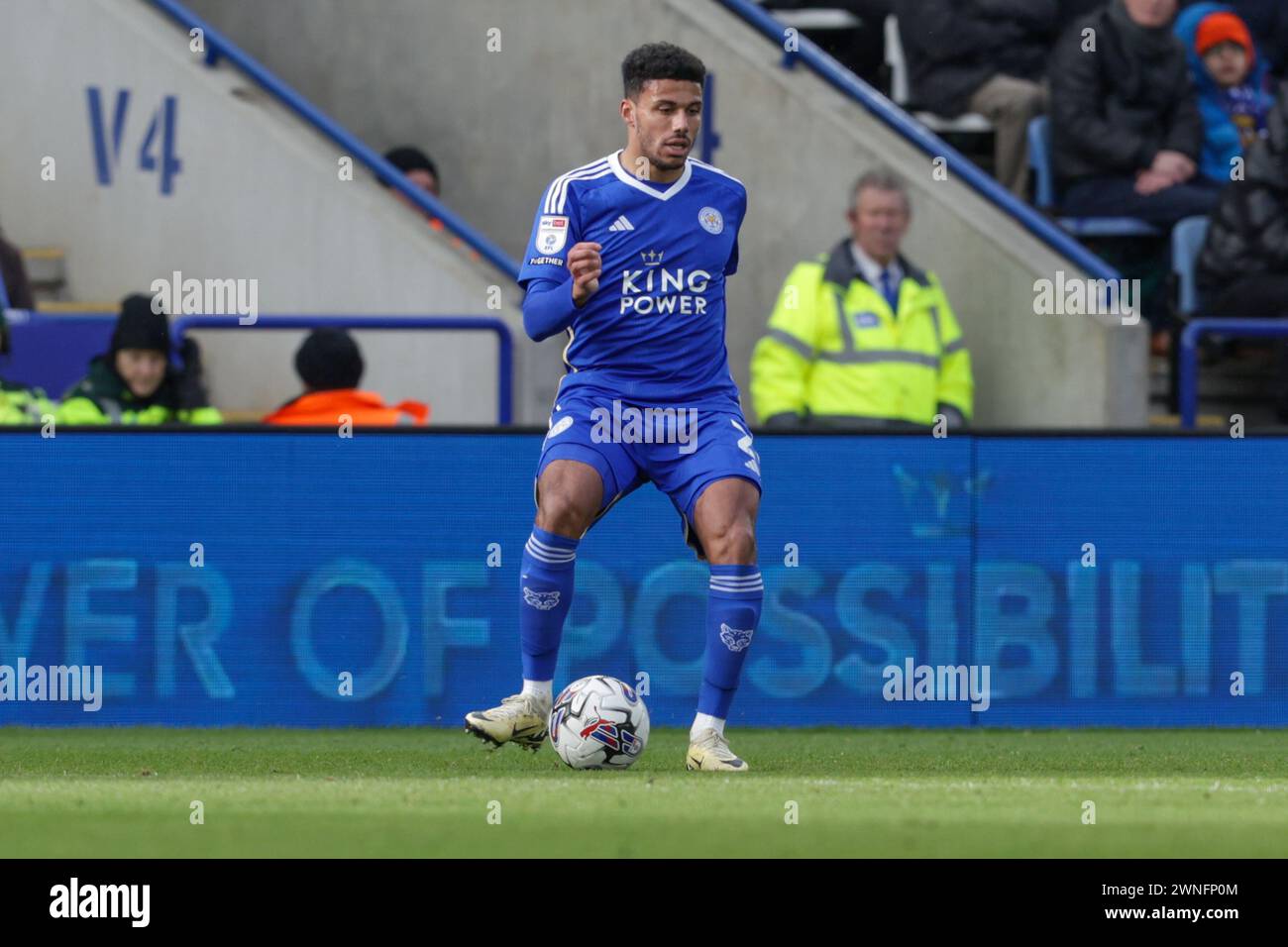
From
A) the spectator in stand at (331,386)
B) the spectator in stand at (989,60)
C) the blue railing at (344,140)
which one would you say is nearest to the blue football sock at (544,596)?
the spectator in stand at (331,386)

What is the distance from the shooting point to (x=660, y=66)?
24.4 ft

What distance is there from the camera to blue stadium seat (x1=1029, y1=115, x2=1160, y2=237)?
1332 cm

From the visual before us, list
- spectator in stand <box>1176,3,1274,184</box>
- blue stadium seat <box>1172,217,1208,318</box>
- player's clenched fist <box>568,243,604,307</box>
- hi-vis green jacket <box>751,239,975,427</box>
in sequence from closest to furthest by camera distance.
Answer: player's clenched fist <box>568,243,604,307</box> < hi-vis green jacket <box>751,239,975,427</box> < blue stadium seat <box>1172,217,1208,318</box> < spectator in stand <box>1176,3,1274,184</box>

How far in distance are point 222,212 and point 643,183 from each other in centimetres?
582

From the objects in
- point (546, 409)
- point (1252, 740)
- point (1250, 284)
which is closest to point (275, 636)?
point (546, 409)

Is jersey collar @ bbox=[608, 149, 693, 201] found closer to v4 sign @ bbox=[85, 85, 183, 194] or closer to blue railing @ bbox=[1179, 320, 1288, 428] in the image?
blue railing @ bbox=[1179, 320, 1288, 428]

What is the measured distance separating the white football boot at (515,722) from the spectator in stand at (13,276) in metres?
5.30

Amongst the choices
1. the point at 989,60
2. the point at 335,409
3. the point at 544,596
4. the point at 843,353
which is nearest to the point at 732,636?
the point at 544,596

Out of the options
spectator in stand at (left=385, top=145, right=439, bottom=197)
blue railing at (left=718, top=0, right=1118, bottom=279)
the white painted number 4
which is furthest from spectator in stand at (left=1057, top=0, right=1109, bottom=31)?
the white painted number 4

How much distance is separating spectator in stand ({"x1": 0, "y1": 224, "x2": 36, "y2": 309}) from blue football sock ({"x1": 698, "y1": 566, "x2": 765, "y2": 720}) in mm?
5712

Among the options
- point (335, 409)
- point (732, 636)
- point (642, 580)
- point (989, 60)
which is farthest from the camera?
point (989, 60)

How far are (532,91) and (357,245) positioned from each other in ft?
5.90

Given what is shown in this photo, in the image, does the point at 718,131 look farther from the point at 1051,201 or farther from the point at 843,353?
the point at 843,353
